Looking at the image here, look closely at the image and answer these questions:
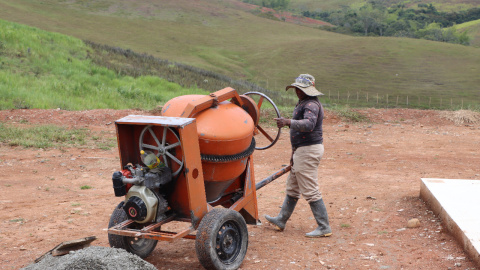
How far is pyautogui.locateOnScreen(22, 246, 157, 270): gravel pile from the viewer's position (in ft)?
11.2

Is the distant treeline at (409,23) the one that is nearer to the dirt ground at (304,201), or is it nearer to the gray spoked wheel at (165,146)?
the dirt ground at (304,201)

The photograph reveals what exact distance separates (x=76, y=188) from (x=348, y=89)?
2636 cm

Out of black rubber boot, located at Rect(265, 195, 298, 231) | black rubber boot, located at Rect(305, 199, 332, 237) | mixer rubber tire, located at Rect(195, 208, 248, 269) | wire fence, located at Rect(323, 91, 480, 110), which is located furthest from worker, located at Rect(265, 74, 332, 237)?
wire fence, located at Rect(323, 91, 480, 110)

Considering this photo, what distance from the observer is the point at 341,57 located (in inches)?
1661

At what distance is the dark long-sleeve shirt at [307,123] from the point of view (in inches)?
188

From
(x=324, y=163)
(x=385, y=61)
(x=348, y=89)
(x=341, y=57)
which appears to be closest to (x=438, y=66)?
(x=385, y=61)

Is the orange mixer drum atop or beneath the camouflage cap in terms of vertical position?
beneath

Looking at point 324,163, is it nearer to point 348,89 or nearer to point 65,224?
point 65,224

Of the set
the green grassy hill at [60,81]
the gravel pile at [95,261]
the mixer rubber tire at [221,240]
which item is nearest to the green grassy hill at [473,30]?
the green grassy hill at [60,81]

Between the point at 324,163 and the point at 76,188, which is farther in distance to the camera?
the point at 324,163

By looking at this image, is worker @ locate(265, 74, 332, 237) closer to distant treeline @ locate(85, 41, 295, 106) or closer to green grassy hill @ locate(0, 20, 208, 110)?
green grassy hill @ locate(0, 20, 208, 110)

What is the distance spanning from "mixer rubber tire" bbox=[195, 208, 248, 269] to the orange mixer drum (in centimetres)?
43

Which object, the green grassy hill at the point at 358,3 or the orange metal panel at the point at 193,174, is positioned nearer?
the orange metal panel at the point at 193,174

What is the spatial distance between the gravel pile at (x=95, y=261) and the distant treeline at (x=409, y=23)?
65995 millimetres
